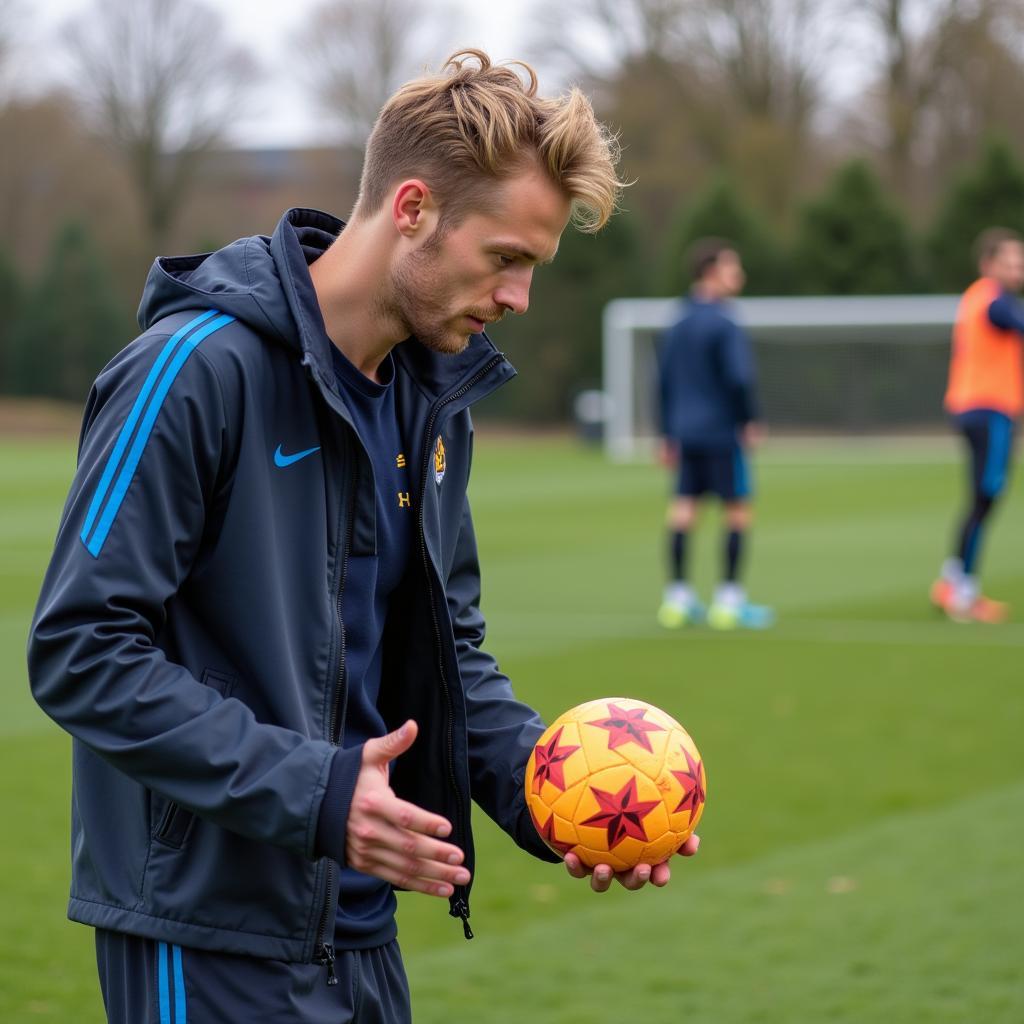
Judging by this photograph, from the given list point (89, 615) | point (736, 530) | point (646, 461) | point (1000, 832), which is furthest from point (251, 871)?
point (646, 461)

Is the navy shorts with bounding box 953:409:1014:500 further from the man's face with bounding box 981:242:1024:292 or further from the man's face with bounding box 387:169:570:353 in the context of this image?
the man's face with bounding box 387:169:570:353

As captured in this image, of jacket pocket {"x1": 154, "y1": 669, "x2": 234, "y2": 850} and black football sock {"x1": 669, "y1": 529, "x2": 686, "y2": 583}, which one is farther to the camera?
black football sock {"x1": 669, "y1": 529, "x2": 686, "y2": 583}

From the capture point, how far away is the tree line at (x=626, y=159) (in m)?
A: 39.2

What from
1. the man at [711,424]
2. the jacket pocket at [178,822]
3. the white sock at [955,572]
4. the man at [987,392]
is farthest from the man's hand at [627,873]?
the white sock at [955,572]

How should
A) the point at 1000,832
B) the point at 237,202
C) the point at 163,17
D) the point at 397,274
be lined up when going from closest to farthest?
the point at 397,274 → the point at 1000,832 → the point at 163,17 → the point at 237,202

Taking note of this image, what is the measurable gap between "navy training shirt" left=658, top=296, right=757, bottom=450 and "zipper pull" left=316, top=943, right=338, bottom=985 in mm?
9045

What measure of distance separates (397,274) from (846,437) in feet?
110

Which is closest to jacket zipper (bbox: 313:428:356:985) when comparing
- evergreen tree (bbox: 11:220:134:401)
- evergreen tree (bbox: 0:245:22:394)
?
evergreen tree (bbox: 11:220:134:401)

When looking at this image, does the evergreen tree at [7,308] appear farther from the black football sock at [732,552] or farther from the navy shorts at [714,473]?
the black football sock at [732,552]

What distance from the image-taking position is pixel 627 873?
9.51 ft

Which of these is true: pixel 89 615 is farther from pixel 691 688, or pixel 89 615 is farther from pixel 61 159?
pixel 61 159

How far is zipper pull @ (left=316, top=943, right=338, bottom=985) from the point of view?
8.47ft

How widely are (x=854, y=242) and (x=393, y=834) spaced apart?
38.0 meters

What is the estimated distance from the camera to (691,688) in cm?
917
